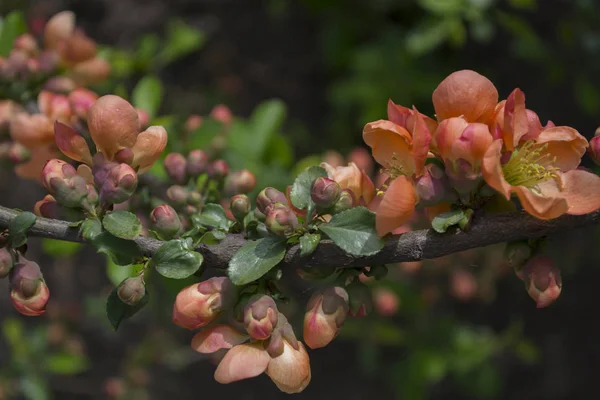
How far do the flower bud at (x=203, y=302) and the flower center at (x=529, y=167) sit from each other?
473 mm

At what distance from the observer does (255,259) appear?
997mm

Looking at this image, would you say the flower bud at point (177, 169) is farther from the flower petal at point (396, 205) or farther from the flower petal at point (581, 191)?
the flower petal at point (581, 191)

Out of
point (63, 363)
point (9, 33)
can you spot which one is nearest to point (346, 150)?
point (63, 363)

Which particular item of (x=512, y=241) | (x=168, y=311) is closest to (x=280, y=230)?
(x=512, y=241)

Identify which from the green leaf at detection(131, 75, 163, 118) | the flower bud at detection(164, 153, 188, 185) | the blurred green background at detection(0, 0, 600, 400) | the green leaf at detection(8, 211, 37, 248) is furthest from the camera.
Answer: the blurred green background at detection(0, 0, 600, 400)

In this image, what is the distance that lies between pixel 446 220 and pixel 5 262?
0.67 metres

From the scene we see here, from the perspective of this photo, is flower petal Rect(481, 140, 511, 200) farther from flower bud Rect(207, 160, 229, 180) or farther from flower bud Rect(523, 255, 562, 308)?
flower bud Rect(207, 160, 229, 180)

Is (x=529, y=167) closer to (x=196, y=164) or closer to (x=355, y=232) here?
(x=355, y=232)

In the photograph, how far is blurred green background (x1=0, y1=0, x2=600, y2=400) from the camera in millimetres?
2566

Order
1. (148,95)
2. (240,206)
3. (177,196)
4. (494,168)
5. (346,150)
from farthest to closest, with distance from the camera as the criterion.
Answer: (346,150), (148,95), (177,196), (240,206), (494,168)

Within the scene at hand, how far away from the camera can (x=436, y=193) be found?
3.24ft

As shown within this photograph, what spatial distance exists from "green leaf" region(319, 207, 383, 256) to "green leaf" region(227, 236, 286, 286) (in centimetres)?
8

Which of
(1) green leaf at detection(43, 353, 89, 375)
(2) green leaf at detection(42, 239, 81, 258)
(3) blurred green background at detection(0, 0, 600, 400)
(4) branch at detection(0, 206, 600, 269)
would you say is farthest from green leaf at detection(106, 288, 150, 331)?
(1) green leaf at detection(43, 353, 89, 375)

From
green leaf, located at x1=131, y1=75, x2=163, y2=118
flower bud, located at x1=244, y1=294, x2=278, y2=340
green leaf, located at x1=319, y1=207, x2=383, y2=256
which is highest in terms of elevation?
green leaf, located at x1=319, y1=207, x2=383, y2=256
